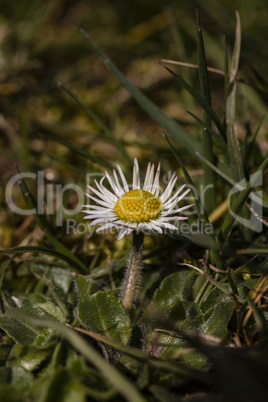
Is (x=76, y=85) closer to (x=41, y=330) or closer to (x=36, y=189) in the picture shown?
(x=36, y=189)

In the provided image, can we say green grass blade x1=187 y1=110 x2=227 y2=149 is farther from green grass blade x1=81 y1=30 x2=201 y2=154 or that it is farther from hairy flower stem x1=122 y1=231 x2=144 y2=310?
hairy flower stem x1=122 y1=231 x2=144 y2=310

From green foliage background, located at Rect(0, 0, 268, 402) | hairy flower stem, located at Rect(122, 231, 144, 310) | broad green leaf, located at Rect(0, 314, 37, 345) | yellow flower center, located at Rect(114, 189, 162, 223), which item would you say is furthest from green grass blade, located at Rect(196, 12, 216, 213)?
broad green leaf, located at Rect(0, 314, 37, 345)

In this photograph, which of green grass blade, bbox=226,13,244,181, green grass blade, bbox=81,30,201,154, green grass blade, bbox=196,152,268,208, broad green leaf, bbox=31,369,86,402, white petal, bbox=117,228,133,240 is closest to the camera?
broad green leaf, bbox=31,369,86,402

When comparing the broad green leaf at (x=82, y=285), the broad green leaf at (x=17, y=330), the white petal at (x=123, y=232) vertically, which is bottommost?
the broad green leaf at (x=17, y=330)

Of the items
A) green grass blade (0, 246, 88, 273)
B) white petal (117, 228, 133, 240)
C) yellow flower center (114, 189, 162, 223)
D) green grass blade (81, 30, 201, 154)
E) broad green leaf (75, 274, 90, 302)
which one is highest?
green grass blade (81, 30, 201, 154)

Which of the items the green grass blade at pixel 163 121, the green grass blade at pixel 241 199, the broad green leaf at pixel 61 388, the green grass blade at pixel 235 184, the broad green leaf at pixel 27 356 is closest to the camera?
the broad green leaf at pixel 61 388

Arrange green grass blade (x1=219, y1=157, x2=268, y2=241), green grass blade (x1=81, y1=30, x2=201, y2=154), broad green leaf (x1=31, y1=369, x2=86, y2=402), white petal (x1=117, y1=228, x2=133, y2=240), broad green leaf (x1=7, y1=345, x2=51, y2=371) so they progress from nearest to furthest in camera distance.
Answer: broad green leaf (x1=31, y1=369, x2=86, y2=402) → broad green leaf (x1=7, y1=345, x2=51, y2=371) → white petal (x1=117, y1=228, x2=133, y2=240) → green grass blade (x1=219, y1=157, x2=268, y2=241) → green grass blade (x1=81, y1=30, x2=201, y2=154)

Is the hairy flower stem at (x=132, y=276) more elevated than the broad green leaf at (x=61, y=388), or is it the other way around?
the hairy flower stem at (x=132, y=276)

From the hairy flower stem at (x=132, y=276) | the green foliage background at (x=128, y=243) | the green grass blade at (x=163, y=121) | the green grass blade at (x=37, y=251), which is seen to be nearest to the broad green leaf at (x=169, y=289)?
the green foliage background at (x=128, y=243)

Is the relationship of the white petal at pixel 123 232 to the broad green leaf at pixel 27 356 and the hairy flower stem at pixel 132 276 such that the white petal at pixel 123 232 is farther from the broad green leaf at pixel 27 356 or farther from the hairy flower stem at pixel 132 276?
the broad green leaf at pixel 27 356
